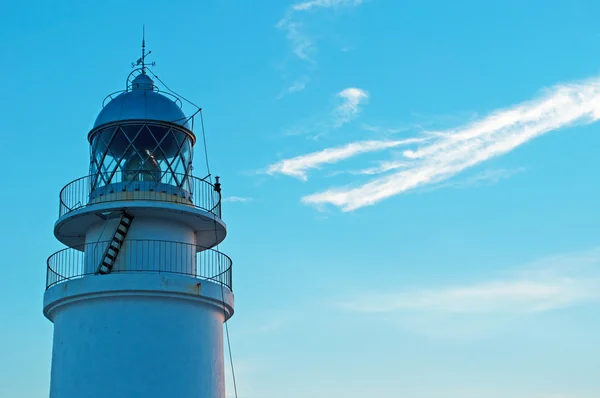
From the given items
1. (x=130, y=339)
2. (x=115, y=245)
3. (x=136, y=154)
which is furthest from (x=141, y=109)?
(x=130, y=339)

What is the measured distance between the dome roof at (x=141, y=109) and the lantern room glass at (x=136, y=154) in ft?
0.55

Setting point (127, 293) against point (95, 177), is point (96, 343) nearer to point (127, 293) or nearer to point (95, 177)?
point (127, 293)

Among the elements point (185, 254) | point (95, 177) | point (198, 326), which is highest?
point (95, 177)

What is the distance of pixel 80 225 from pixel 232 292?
12.8 feet

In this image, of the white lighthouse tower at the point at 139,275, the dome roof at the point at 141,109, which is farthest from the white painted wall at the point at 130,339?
the dome roof at the point at 141,109

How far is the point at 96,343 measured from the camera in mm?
18562

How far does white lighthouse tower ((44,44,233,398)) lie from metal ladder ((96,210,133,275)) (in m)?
0.02

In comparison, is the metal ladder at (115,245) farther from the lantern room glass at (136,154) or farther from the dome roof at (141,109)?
the dome roof at (141,109)

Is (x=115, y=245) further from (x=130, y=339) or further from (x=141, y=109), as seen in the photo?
(x=141, y=109)

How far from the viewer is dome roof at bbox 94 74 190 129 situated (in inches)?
795

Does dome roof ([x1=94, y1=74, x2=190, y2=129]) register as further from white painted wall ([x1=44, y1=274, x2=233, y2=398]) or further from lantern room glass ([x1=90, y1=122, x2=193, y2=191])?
white painted wall ([x1=44, y1=274, x2=233, y2=398])

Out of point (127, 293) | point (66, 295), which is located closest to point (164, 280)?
point (127, 293)

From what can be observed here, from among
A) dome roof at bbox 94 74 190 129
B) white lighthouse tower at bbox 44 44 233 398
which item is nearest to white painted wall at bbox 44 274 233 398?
white lighthouse tower at bbox 44 44 233 398

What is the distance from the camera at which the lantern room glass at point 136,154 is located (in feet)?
66.3
